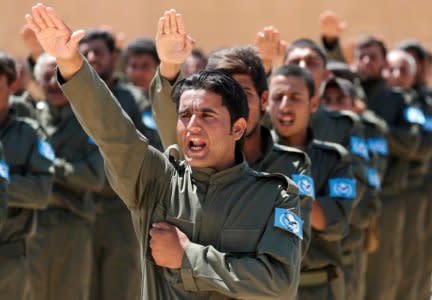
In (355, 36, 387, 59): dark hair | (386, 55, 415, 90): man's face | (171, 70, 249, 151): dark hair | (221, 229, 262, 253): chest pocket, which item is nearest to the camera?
(221, 229, 262, 253): chest pocket

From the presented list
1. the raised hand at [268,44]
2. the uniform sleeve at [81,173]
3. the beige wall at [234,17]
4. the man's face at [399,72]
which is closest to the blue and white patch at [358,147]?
the raised hand at [268,44]

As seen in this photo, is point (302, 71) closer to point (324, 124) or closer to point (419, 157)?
point (324, 124)

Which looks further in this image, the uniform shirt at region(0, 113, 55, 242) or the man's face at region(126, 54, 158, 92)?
the man's face at region(126, 54, 158, 92)

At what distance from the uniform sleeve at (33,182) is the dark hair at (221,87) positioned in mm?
2180

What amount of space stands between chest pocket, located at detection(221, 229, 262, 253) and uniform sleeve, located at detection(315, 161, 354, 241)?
5.46 feet

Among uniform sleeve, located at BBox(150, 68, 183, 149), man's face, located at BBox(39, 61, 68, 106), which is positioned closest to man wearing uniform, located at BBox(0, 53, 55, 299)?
man's face, located at BBox(39, 61, 68, 106)

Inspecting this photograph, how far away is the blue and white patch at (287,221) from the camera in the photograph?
3793 millimetres

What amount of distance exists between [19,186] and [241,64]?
5.97 feet

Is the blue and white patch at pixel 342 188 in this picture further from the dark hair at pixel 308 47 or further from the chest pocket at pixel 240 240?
the chest pocket at pixel 240 240

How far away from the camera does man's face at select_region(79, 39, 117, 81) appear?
25.0ft

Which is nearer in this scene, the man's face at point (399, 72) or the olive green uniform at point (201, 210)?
the olive green uniform at point (201, 210)

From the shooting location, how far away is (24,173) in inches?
→ 242

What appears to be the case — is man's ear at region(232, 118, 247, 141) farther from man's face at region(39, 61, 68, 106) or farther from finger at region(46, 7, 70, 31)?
man's face at region(39, 61, 68, 106)

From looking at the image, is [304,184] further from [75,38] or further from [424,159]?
[424,159]
